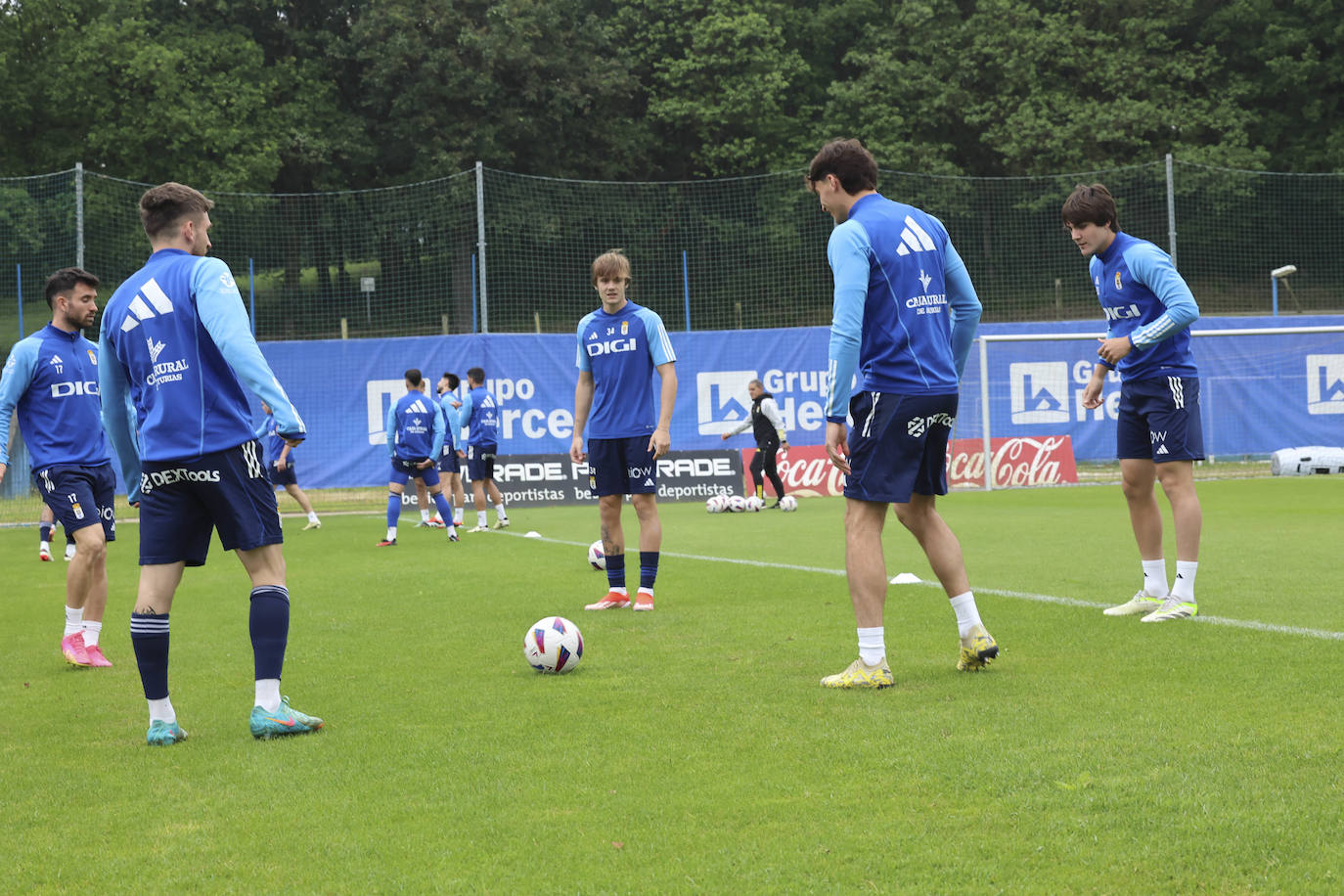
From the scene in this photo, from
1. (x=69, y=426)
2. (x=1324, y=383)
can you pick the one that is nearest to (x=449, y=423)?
(x=69, y=426)

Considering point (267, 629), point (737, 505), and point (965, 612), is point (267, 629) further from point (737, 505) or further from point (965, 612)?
point (737, 505)

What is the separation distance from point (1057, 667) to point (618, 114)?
126 feet

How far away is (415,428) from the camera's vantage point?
50.1 feet

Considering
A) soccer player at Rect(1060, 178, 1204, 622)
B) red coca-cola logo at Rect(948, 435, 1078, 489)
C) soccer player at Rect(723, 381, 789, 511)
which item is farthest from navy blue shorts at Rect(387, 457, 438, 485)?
soccer player at Rect(1060, 178, 1204, 622)

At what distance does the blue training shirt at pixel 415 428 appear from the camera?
15227 millimetres

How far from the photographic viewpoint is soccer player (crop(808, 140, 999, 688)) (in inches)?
193

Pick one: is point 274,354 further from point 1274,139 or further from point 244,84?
point 1274,139

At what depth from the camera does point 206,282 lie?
4.43 metres

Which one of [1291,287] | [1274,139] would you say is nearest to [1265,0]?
[1274,139]

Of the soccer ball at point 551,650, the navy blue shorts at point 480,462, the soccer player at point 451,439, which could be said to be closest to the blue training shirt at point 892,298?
the soccer ball at point 551,650

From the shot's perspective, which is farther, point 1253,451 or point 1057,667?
point 1253,451

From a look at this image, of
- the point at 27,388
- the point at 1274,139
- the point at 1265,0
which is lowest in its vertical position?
the point at 27,388

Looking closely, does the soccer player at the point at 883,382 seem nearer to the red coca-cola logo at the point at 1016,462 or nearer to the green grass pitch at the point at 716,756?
the green grass pitch at the point at 716,756

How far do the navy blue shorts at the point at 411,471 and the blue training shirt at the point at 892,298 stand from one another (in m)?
10.8
